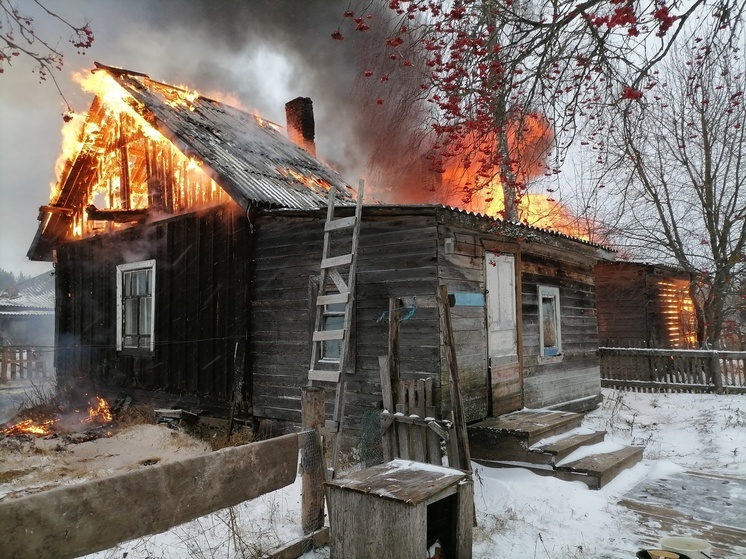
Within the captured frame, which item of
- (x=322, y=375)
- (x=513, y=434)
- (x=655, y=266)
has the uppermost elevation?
(x=655, y=266)

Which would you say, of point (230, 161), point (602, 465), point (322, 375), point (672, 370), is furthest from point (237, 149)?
point (672, 370)

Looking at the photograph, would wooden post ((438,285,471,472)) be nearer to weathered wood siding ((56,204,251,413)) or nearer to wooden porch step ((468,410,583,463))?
wooden porch step ((468,410,583,463))

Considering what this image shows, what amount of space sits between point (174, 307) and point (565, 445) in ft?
26.3

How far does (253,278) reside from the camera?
999 centimetres

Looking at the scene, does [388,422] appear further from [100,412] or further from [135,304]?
[100,412]

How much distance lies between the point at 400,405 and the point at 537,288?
5.32 metres

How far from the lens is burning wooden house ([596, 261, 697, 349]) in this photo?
19.9m

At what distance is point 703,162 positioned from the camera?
1780cm

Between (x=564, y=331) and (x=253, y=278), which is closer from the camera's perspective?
(x=253, y=278)

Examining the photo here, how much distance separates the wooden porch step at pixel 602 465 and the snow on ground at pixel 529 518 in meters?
0.10

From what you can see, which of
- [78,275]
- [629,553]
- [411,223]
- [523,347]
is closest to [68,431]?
[78,275]

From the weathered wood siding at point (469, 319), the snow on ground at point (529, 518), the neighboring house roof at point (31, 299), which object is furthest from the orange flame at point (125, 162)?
the neighboring house roof at point (31, 299)

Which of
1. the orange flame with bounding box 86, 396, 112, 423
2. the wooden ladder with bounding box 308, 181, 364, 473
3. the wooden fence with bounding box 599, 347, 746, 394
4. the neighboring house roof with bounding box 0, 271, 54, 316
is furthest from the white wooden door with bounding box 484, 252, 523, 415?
the neighboring house roof with bounding box 0, 271, 54, 316

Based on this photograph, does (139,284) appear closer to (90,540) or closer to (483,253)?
(483,253)
